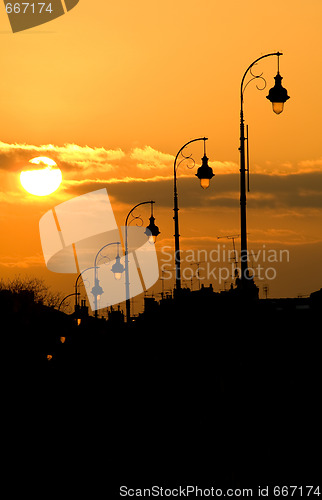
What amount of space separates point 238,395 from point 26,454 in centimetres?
596

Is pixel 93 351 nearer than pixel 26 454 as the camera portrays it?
No

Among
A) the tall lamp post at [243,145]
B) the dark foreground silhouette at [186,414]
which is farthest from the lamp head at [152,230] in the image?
the tall lamp post at [243,145]

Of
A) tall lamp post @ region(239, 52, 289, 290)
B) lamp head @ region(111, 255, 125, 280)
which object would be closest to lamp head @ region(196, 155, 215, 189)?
tall lamp post @ region(239, 52, 289, 290)

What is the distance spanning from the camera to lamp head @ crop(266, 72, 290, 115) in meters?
25.3

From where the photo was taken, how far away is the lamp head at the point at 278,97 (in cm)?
2528

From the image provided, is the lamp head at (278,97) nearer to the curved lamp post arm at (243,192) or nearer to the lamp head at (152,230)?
the curved lamp post arm at (243,192)

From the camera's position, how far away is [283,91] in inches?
1000

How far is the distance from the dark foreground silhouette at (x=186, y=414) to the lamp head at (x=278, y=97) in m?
6.06

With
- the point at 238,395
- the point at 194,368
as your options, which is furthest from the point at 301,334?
the point at 238,395

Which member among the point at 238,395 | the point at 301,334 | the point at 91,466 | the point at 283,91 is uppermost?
the point at 283,91

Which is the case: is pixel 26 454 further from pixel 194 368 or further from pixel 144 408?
pixel 194 368

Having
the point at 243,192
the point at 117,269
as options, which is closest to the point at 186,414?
the point at 243,192

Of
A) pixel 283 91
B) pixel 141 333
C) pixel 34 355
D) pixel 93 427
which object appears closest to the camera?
pixel 283 91

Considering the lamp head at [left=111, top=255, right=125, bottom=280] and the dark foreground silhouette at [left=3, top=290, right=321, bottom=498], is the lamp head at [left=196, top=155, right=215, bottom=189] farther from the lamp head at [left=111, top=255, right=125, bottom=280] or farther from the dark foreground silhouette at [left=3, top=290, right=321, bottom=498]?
the lamp head at [left=111, top=255, right=125, bottom=280]
